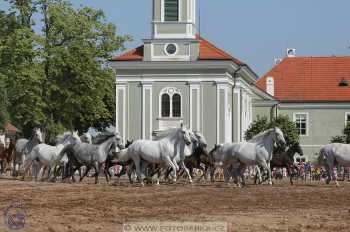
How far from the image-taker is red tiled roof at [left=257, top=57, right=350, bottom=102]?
3442 inches

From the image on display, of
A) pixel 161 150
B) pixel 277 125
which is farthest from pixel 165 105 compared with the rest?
pixel 161 150

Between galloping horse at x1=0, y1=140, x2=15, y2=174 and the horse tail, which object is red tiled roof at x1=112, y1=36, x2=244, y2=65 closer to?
galloping horse at x1=0, y1=140, x2=15, y2=174

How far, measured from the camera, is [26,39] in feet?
198

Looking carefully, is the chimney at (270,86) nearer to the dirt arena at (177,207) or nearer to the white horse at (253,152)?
the white horse at (253,152)

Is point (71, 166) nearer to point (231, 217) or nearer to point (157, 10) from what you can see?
point (231, 217)

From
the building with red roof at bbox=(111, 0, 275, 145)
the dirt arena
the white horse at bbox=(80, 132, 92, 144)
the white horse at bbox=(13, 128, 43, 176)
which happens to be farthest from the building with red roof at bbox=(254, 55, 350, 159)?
the dirt arena

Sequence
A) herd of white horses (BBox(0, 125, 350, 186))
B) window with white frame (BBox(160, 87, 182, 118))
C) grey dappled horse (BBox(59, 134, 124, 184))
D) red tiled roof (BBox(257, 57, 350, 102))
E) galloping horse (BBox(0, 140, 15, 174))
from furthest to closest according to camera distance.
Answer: red tiled roof (BBox(257, 57, 350, 102))
window with white frame (BBox(160, 87, 182, 118))
galloping horse (BBox(0, 140, 15, 174))
grey dappled horse (BBox(59, 134, 124, 184))
herd of white horses (BBox(0, 125, 350, 186))

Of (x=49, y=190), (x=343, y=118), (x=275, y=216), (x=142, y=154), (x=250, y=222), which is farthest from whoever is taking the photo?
(x=343, y=118)

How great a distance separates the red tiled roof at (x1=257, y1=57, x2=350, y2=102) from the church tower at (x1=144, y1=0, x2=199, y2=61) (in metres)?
18.3

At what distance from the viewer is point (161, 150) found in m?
33.9

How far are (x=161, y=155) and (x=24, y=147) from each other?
8.71 meters

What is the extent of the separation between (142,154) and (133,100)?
38.1 meters

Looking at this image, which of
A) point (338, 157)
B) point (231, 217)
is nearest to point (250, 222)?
point (231, 217)

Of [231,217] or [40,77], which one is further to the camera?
[40,77]
